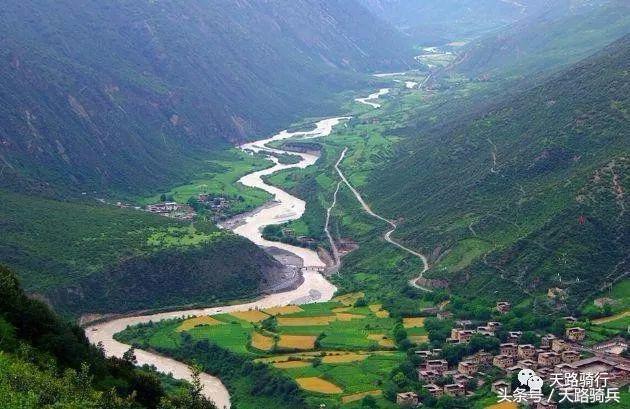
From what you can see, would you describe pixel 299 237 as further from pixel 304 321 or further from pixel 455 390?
pixel 455 390

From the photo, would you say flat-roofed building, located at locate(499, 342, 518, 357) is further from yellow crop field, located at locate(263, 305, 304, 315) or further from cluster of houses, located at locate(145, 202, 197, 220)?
cluster of houses, located at locate(145, 202, 197, 220)

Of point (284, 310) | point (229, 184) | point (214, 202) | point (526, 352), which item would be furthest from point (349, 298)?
point (229, 184)

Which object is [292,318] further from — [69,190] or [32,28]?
[32,28]

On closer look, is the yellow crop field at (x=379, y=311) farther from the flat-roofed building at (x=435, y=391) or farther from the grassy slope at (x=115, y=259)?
the flat-roofed building at (x=435, y=391)

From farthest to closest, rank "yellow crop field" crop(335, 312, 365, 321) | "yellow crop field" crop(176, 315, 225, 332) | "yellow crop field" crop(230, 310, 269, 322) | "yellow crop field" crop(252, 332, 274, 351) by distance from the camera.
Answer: "yellow crop field" crop(230, 310, 269, 322)
"yellow crop field" crop(176, 315, 225, 332)
"yellow crop field" crop(335, 312, 365, 321)
"yellow crop field" crop(252, 332, 274, 351)

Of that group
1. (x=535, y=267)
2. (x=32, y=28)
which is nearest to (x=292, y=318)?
(x=535, y=267)

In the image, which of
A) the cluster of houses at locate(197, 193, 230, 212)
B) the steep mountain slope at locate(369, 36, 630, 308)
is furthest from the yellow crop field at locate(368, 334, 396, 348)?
the cluster of houses at locate(197, 193, 230, 212)

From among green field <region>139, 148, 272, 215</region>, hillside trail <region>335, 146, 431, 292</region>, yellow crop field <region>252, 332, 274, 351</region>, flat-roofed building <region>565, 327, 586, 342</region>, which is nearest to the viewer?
flat-roofed building <region>565, 327, 586, 342</region>
